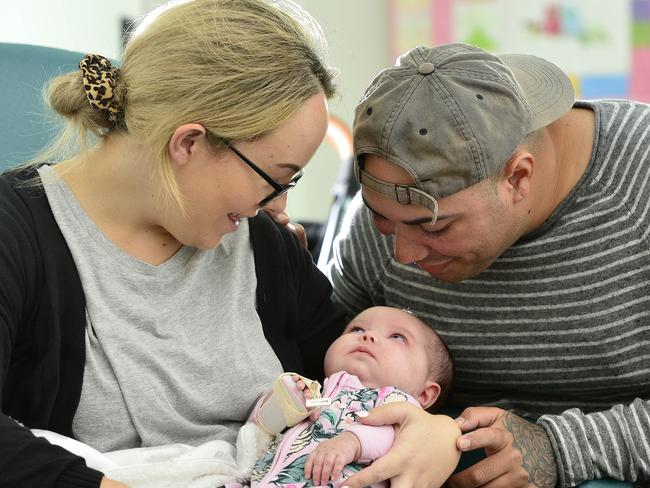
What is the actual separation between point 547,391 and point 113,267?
88 centimetres

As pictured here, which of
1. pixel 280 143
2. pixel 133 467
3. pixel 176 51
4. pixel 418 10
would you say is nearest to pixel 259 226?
pixel 280 143

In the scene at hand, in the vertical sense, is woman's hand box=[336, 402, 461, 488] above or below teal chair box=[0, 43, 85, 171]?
below

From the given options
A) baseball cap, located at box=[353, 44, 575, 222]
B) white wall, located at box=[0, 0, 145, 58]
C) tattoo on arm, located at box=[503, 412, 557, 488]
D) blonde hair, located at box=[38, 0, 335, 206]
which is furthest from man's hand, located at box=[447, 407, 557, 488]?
white wall, located at box=[0, 0, 145, 58]

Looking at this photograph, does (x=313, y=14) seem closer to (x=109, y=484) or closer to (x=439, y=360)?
(x=439, y=360)

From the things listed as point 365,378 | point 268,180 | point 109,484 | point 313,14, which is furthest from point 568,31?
point 109,484

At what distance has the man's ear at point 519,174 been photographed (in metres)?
1.69

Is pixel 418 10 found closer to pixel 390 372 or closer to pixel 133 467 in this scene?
pixel 390 372

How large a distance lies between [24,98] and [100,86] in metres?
0.54

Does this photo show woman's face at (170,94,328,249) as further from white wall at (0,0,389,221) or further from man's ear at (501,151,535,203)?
white wall at (0,0,389,221)

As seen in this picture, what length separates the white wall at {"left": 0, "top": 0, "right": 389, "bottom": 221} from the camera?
3682 mm

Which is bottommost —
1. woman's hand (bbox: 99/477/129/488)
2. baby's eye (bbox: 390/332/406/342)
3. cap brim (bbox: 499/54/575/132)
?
baby's eye (bbox: 390/332/406/342)

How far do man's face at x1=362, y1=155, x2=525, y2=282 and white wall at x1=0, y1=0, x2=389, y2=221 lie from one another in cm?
183

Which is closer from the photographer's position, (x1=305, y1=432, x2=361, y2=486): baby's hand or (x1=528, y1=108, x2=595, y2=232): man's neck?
(x1=305, y1=432, x2=361, y2=486): baby's hand

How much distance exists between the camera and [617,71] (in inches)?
177
